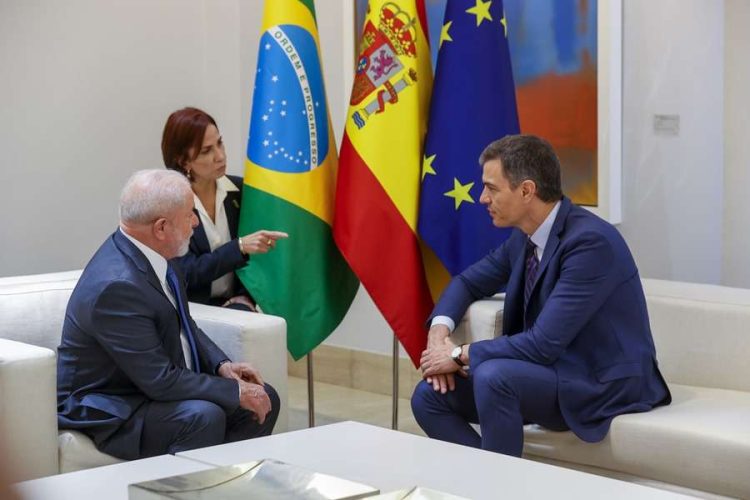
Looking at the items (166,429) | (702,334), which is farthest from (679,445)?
(166,429)

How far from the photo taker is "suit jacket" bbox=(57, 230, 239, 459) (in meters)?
2.94

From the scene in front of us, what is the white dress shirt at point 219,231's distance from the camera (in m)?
4.00

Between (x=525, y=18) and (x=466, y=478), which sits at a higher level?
(x=525, y=18)

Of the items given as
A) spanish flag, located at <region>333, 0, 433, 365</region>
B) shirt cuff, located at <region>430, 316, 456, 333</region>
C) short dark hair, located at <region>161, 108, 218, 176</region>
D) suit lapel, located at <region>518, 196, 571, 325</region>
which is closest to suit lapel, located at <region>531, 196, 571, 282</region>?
suit lapel, located at <region>518, 196, 571, 325</region>

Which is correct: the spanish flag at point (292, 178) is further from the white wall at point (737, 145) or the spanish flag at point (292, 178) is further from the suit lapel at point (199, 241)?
the white wall at point (737, 145)

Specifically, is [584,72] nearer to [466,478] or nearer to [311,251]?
[311,251]

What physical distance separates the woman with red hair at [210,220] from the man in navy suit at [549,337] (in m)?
0.91

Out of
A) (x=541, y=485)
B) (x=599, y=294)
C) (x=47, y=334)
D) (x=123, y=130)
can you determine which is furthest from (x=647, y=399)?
(x=123, y=130)

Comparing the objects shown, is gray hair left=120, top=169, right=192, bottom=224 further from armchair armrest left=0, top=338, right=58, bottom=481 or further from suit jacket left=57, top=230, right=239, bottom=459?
armchair armrest left=0, top=338, right=58, bottom=481

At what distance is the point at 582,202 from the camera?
4457mm

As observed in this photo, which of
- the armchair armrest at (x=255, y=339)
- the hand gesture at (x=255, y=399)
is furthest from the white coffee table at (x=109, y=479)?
the armchair armrest at (x=255, y=339)

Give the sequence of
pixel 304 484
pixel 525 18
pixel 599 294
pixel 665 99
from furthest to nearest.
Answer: pixel 525 18
pixel 665 99
pixel 599 294
pixel 304 484

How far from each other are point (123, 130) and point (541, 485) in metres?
3.92

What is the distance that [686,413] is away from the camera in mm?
3076
